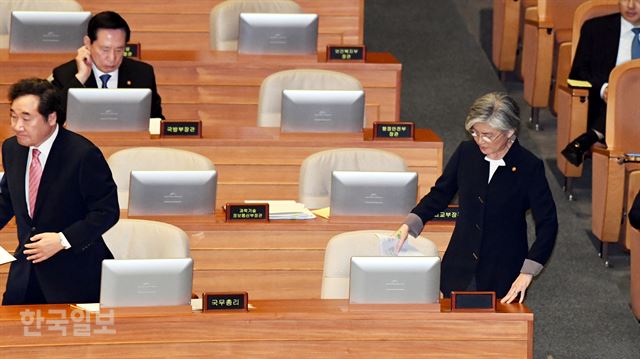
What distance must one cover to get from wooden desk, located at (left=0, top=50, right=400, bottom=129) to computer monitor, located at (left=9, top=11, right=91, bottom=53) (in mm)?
139

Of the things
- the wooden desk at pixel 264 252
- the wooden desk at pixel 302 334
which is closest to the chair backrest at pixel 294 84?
the wooden desk at pixel 264 252

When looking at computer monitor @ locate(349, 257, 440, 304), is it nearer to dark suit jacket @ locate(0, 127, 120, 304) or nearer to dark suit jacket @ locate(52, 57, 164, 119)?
dark suit jacket @ locate(0, 127, 120, 304)

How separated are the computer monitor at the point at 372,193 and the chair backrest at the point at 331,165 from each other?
0.96 ft

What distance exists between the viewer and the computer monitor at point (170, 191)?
4762 mm

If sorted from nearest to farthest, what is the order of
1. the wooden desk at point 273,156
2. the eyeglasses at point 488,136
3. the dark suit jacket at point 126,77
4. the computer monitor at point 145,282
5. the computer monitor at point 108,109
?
the computer monitor at point 145,282 < the eyeglasses at point 488,136 < the computer monitor at point 108,109 < the wooden desk at point 273,156 < the dark suit jacket at point 126,77

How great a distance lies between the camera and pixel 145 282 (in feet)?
12.8

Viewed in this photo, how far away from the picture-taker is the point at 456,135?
743cm

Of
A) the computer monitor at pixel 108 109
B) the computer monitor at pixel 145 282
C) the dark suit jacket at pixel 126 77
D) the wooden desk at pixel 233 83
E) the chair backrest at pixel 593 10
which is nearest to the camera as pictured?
the computer monitor at pixel 145 282

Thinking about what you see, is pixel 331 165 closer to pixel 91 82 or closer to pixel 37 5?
pixel 91 82

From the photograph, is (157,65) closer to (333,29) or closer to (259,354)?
(333,29)

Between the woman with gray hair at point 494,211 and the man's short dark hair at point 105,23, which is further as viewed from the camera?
the man's short dark hair at point 105,23

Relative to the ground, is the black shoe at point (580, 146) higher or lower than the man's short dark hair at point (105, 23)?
Answer: lower

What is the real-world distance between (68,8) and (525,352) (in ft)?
11.8

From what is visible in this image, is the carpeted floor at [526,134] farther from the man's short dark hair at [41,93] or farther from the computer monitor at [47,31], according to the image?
the man's short dark hair at [41,93]
